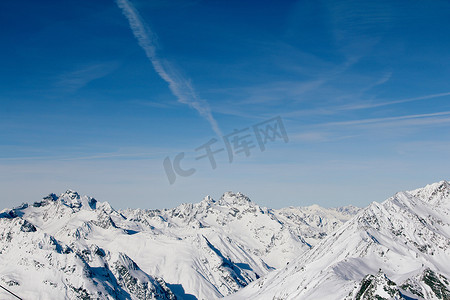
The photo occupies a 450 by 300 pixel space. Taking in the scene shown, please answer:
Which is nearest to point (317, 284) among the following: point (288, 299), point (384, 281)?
point (288, 299)

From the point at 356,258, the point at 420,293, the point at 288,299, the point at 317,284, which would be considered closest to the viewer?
the point at 420,293

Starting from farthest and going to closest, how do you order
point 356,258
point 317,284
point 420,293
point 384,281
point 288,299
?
point 356,258 → point 288,299 → point 317,284 → point 420,293 → point 384,281

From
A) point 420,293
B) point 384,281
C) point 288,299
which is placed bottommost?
point 288,299

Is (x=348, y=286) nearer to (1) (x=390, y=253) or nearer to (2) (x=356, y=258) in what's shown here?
(2) (x=356, y=258)

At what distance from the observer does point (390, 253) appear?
655 ft

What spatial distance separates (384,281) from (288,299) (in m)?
83.2

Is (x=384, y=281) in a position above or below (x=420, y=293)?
above

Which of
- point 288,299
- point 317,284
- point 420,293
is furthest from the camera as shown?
point 288,299

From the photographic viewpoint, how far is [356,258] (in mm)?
189625

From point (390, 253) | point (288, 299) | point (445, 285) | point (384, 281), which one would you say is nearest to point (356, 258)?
point (390, 253)

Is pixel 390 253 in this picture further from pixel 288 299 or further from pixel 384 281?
pixel 384 281

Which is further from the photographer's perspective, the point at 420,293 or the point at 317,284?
the point at 317,284

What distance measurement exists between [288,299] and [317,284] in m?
25.5

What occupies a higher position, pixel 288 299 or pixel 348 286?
pixel 348 286
